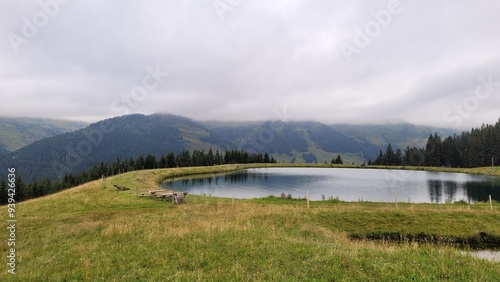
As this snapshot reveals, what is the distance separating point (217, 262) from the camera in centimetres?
1631

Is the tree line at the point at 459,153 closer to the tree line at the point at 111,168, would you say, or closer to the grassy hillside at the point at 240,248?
the tree line at the point at 111,168

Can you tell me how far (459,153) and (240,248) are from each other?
629 feet

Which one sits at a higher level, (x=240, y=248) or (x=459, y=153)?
(x=459, y=153)

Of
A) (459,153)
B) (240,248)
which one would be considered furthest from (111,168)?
(459,153)

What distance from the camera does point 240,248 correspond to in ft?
61.5

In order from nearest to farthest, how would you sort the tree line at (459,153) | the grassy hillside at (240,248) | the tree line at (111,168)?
the grassy hillside at (240,248)
the tree line at (111,168)
the tree line at (459,153)

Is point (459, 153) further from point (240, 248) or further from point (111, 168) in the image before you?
point (240, 248)

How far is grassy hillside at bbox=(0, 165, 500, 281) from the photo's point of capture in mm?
14367

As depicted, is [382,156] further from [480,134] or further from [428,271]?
[428,271]

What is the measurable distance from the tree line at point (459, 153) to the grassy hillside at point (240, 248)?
137 metres

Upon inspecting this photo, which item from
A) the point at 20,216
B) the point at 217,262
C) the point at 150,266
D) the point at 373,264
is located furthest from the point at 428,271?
the point at 20,216

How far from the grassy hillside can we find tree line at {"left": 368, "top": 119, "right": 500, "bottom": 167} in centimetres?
13721

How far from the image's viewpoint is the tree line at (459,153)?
146500mm

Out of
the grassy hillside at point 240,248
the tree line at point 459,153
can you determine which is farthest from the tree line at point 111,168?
the tree line at point 459,153
